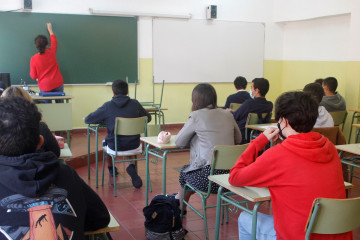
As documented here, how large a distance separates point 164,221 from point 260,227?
1019 mm

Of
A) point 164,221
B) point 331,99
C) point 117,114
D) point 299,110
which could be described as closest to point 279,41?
point 331,99

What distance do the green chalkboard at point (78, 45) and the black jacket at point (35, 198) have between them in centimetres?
576

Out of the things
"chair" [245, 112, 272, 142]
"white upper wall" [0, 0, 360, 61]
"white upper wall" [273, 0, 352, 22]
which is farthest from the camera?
"white upper wall" [273, 0, 352, 22]

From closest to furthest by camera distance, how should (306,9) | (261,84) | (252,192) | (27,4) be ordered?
(252,192) < (261,84) < (27,4) < (306,9)

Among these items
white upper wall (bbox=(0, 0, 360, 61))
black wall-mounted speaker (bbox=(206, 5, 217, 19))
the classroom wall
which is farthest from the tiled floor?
black wall-mounted speaker (bbox=(206, 5, 217, 19))

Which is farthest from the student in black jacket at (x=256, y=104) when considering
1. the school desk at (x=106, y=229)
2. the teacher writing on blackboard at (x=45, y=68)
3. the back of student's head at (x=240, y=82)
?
the teacher writing on blackboard at (x=45, y=68)

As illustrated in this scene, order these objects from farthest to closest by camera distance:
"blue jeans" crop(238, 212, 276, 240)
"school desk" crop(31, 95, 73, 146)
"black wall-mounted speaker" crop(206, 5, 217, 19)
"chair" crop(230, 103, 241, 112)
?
"black wall-mounted speaker" crop(206, 5, 217, 19) < "chair" crop(230, 103, 241, 112) < "school desk" crop(31, 95, 73, 146) < "blue jeans" crop(238, 212, 276, 240)

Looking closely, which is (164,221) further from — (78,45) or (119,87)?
(78,45)

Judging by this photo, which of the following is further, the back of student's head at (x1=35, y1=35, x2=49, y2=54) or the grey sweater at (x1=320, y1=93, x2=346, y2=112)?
the back of student's head at (x1=35, y1=35, x2=49, y2=54)

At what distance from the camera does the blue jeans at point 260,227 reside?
2.01 metres

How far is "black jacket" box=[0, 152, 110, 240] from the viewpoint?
1.25 meters

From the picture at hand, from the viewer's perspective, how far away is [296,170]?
5.65 ft

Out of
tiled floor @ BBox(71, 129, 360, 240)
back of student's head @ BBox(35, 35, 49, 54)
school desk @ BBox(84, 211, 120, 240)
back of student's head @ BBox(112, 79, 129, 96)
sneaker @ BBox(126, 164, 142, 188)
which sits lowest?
tiled floor @ BBox(71, 129, 360, 240)

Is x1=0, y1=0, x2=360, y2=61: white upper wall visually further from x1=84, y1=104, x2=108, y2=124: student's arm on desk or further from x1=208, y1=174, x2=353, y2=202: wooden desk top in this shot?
x1=208, y1=174, x2=353, y2=202: wooden desk top
